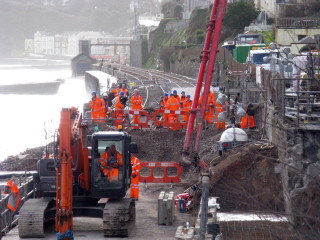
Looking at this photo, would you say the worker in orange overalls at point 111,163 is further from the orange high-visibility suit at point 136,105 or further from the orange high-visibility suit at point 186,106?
the orange high-visibility suit at point 186,106

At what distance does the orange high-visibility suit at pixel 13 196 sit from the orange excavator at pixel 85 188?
1158mm

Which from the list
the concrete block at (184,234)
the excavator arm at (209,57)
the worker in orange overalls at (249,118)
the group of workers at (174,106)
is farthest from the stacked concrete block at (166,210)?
the group of workers at (174,106)

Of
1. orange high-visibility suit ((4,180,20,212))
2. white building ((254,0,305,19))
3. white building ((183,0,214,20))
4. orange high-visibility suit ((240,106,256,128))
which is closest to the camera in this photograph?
orange high-visibility suit ((4,180,20,212))

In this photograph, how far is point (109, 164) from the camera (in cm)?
1348

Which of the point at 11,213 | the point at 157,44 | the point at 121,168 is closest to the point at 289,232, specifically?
the point at 121,168

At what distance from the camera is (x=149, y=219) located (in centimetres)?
1546

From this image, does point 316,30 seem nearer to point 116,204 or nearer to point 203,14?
point 116,204

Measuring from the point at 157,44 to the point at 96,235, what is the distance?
3383 inches

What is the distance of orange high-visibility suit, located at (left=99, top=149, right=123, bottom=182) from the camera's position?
13.5m

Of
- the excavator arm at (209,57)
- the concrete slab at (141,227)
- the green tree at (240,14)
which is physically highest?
the green tree at (240,14)

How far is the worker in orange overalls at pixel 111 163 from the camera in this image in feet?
44.2

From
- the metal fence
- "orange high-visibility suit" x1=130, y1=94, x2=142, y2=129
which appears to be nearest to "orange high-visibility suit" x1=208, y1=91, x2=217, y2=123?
"orange high-visibility suit" x1=130, y1=94, x2=142, y2=129

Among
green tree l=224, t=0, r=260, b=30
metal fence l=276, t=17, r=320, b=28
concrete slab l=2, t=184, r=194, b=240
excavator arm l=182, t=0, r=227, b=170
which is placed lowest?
concrete slab l=2, t=184, r=194, b=240

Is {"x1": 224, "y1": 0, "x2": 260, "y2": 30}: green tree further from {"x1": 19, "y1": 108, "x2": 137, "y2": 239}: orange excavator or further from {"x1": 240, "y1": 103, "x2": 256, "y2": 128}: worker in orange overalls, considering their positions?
{"x1": 19, "y1": 108, "x2": 137, "y2": 239}: orange excavator
